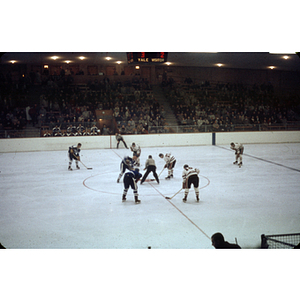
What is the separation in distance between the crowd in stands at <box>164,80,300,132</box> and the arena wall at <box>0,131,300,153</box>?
23.9 inches

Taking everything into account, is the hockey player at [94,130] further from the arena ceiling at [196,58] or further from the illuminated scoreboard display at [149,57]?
the illuminated scoreboard display at [149,57]

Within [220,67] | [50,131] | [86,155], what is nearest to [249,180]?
[86,155]

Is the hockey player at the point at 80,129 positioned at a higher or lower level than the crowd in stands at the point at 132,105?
lower

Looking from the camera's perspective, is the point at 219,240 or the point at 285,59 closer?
the point at 219,240

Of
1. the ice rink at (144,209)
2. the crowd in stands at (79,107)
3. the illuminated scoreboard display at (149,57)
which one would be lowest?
the ice rink at (144,209)

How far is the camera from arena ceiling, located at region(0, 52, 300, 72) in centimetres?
2072

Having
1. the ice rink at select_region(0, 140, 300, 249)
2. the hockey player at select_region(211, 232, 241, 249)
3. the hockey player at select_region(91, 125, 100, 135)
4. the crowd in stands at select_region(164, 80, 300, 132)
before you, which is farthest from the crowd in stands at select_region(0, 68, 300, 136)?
the hockey player at select_region(211, 232, 241, 249)

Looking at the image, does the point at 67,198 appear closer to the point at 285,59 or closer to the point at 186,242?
the point at 186,242

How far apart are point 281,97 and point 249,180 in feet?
63.9

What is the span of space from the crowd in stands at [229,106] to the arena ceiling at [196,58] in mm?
2111

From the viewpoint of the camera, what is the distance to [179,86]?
86.8 feet

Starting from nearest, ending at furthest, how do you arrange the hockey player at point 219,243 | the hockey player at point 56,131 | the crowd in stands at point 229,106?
the hockey player at point 219,243
the hockey player at point 56,131
the crowd in stands at point 229,106

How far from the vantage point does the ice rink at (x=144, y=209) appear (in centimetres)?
621

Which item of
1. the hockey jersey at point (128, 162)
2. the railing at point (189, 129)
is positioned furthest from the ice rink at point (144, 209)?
the railing at point (189, 129)
